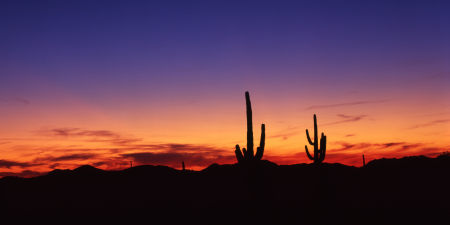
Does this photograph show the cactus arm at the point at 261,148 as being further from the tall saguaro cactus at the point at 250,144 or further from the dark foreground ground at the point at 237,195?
the dark foreground ground at the point at 237,195

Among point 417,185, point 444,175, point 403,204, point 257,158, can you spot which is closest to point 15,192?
point 257,158

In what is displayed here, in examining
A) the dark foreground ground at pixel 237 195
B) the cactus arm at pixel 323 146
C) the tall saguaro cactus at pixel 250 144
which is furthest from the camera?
the cactus arm at pixel 323 146

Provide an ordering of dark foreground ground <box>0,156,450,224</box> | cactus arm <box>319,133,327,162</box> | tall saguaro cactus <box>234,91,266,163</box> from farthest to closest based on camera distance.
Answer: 1. cactus arm <box>319,133,327,162</box>
2. dark foreground ground <box>0,156,450,224</box>
3. tall saguaro cactus <box>234,91,266,163</box>

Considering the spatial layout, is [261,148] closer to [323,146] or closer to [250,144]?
[250,144]

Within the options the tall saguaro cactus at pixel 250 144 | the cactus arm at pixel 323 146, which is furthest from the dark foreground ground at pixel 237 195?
the cactus arm at pixel 323 146

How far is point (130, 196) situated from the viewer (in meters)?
33.1

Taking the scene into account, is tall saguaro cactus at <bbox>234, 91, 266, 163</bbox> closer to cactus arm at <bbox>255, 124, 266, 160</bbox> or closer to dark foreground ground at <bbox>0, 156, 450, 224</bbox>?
cactus arm at <bbox>255, 124, 266, 160</bbox>

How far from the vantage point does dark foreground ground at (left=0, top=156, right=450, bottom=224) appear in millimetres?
20156

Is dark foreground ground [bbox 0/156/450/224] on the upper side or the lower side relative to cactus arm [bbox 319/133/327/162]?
lower

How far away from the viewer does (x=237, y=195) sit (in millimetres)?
33750

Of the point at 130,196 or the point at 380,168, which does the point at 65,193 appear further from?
the point at 380,168

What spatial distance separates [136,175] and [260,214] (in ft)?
87.8

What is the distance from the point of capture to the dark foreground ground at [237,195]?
66.1ft

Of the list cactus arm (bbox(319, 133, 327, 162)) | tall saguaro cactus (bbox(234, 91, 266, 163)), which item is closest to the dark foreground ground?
tall saguaro cactus (bbox(234, 91, 266, 163))
